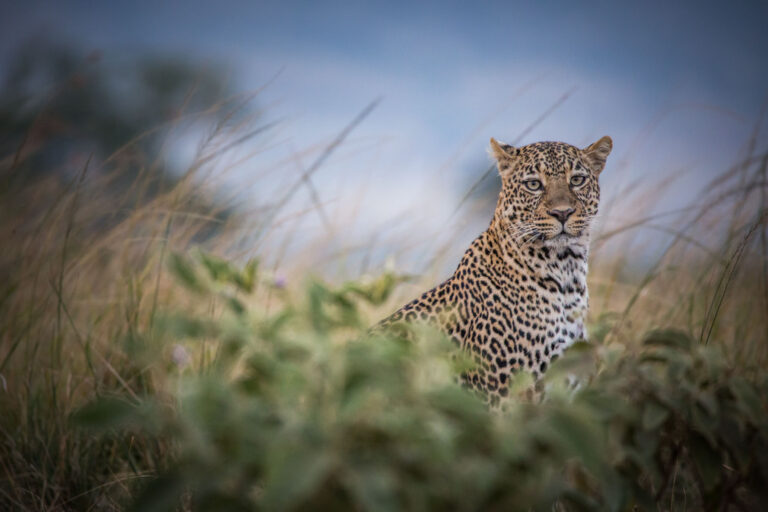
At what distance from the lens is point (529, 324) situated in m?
3.72

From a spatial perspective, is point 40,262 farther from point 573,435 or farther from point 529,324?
point 573,435

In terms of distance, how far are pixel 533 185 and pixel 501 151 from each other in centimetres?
32

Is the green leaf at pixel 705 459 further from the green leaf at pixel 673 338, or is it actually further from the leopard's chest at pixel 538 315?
the leopard's chest at pixel 538 315

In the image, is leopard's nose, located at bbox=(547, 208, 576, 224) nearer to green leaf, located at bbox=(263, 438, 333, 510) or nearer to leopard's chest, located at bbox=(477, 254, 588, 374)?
leopard's chest, located at bbox=(477, 254, 588, 374)

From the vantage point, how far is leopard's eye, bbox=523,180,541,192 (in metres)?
3.83

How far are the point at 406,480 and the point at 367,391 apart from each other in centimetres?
26

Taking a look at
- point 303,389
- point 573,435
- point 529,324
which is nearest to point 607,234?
point 529,324

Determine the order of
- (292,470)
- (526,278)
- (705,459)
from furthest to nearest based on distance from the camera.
Answer: (526,278)
(705,459)
(292,470)

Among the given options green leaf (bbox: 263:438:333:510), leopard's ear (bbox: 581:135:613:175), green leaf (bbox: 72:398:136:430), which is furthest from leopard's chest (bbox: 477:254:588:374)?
green leaf (bbox: 72:398:136:430)

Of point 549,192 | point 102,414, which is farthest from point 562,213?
point 102,414

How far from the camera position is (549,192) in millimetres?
3764

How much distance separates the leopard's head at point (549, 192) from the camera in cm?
372

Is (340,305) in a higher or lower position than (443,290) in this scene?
lower

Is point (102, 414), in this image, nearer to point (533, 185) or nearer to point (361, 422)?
point (361, 422)
